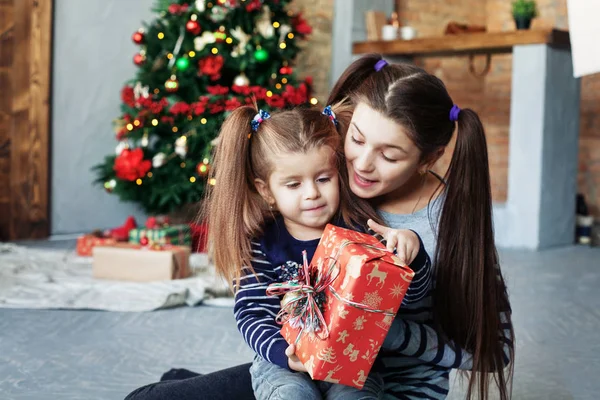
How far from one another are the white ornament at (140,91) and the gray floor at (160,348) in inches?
86.7

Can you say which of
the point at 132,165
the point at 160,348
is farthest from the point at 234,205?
the point at 132,165

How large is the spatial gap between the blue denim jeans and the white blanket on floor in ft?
6.24

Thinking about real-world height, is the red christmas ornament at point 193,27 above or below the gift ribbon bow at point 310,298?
above

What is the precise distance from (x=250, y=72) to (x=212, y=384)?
3.81m

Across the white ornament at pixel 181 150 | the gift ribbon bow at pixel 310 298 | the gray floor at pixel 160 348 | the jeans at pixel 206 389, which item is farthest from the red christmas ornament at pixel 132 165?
the gift ribbon bow at pixel 310 298

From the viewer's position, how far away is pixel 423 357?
186 centimetres

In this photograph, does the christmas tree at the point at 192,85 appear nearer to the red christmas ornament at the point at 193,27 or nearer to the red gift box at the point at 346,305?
the red christmas ornament at the point at 193,27

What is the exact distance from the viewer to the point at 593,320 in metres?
3.79

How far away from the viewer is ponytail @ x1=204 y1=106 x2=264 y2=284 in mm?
1833

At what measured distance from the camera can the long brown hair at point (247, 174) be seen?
1826mm

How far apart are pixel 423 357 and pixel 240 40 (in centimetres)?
403

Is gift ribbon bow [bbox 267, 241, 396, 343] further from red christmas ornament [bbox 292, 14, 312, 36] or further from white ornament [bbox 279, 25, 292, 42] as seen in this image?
red christmas ornament [bbox 292, 14, 312, 36]

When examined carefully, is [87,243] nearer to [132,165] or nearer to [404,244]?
[132,165]

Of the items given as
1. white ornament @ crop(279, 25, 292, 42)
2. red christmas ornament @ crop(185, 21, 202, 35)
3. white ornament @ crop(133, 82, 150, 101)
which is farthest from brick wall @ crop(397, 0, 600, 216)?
white ornament @ crop(133, 82, 150, 101)
